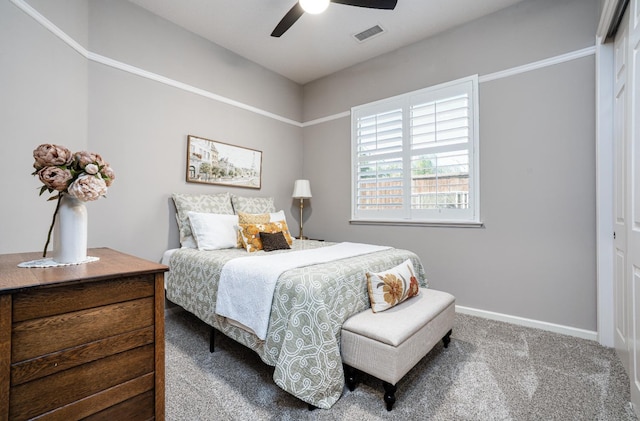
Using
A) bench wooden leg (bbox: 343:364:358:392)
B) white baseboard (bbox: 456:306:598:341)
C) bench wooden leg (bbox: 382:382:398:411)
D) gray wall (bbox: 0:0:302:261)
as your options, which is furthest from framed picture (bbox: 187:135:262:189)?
white baseboard (bbox: 456:306:598:341)

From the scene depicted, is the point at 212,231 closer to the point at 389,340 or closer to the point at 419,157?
the point at 389,340

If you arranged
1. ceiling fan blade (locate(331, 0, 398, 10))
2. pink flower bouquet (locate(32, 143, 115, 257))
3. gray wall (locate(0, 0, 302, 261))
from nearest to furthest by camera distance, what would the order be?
pink flower bouquet (locate(32, 143, 115, 257))
gray wall (locate(0, 0, 302, 261))
ceiling fan blade (locate(331, 0, 398, 10))

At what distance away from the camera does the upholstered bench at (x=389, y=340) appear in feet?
5.09

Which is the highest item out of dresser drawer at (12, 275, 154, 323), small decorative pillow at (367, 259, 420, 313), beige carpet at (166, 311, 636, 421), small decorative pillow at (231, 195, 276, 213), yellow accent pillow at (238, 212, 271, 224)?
small decorative pillow at (231, 195, 276, 213)

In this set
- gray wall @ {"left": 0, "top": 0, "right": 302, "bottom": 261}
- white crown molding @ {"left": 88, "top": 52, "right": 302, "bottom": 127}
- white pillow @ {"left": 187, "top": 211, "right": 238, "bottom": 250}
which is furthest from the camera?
white pillow @ {"left": 187, "top": 211, "right": 238, "bottom": 250}

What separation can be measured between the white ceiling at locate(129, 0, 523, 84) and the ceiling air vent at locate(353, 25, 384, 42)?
54 millimetres

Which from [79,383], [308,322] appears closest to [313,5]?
[308,322]

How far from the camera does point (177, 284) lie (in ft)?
8.34

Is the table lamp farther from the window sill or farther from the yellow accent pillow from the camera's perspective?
the yellow accent pillow

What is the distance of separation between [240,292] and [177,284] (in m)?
0.99

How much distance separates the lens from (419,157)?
331 cm

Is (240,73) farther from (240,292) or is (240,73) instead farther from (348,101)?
(240,292)

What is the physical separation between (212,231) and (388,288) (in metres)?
1.78

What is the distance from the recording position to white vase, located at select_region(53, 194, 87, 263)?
4.06 feet
